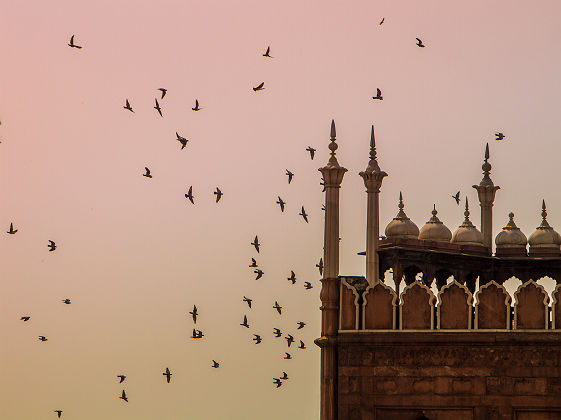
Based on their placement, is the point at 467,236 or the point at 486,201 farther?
the point at 486,201

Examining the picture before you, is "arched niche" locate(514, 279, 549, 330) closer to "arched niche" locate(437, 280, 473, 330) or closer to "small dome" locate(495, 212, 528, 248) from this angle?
"arched niche" locate(437, 280, 473, 330)

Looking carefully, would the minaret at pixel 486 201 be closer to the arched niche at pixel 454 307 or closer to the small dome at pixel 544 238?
the small dome at pixel 544 238

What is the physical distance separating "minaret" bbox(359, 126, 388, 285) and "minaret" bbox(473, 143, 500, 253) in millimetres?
3887

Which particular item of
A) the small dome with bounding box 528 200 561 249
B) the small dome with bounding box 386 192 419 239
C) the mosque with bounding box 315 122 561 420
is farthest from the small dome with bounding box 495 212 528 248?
the mosque with bounding box 315 122 561 420

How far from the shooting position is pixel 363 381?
3178 cm

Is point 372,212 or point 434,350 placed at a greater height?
point 372,212

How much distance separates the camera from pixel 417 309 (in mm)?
31859

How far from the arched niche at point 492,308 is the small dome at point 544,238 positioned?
4110 mm

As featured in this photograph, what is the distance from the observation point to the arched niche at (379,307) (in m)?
31.9

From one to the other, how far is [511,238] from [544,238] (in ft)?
2.38

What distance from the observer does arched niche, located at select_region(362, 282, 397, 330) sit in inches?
1257

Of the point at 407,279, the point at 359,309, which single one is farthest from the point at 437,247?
the point at 359,309

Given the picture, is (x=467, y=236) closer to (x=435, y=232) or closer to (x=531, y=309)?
(x=435, y=232)

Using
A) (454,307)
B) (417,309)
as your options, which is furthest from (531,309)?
(417,309)
